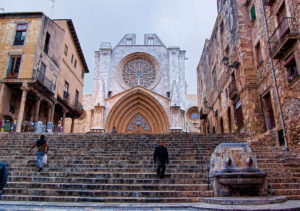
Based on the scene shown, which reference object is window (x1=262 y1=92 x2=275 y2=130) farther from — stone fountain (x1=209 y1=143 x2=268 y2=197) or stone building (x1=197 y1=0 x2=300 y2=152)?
stone fountain (x1=209 y1=143 x2=268 y2=197)

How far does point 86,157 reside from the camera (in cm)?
884

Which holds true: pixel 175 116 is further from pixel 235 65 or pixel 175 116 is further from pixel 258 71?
pixel 258 71

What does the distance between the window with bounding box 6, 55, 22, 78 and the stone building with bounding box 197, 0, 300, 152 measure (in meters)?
13.6

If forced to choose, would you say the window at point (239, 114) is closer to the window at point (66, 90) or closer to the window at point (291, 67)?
the window at point (291, 67)

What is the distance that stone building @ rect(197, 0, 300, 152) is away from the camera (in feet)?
30.2

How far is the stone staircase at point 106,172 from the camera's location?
5.89 meters

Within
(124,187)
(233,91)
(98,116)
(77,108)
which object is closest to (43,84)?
(77,108)

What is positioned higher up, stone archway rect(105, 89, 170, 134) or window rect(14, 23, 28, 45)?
window rect(14, 23, 28, 45)

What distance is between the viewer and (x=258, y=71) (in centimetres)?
1238

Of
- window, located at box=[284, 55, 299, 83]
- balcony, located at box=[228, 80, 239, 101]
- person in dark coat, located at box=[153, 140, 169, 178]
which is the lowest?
person in dark coat, located at box=[153, 140, 169, 178]

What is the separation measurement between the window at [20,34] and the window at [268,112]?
15.9 metres

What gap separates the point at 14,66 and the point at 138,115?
11.4 meters

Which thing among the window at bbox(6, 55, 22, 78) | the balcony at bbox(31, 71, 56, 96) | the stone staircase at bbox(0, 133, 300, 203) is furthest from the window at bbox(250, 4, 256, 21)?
the window at bbox(6, 55, 22, 78)

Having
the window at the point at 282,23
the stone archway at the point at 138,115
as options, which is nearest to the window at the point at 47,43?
the stone archway at the point at 138,115
